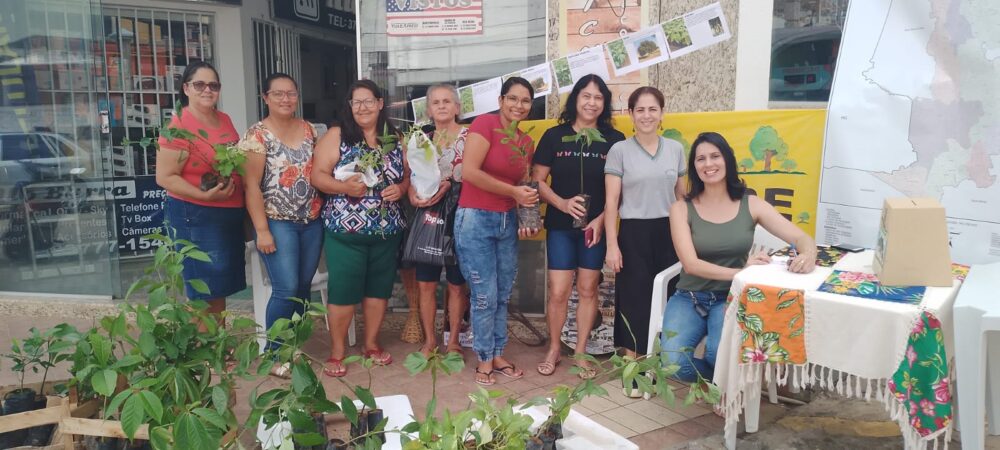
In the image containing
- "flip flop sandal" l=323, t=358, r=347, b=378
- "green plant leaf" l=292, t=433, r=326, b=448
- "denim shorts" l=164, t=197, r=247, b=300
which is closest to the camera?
"green plant leaf" l=292, t=433, r=326, b=448

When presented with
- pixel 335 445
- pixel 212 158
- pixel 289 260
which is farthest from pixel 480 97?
pixel 335 445

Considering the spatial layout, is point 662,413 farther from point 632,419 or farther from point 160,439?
point 160,439

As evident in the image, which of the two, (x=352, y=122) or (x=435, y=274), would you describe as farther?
(x=435, y=274)

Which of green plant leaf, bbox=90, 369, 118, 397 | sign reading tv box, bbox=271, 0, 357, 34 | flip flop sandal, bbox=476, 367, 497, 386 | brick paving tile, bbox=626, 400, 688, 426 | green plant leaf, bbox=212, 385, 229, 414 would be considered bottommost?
brick paving tile, bbox=626, 400, 688, 426

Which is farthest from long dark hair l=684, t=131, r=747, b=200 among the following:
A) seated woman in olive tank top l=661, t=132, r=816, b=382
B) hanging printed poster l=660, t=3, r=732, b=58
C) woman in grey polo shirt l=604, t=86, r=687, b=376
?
hanging printed poster l=660, t=3, r=732, b=58

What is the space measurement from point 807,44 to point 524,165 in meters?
1.81

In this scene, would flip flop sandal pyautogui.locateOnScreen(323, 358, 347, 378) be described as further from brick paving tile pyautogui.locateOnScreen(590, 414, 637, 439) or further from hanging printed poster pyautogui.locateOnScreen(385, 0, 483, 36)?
hanging printed poster pyautogui.locateOnScreen(385, 0, 483, 36)

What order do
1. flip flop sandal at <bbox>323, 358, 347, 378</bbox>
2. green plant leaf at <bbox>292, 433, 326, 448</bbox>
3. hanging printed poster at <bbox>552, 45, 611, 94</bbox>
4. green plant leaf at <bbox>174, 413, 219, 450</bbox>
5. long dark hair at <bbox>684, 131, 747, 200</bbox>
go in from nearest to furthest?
green plant leaf at <bbox>174, 413, 219, 450</bbox> < green plant leaf at <bbox>292, 433, 326, 448</bbox> < long dark hair at <bbox>684, 131, 747, 200</bbox> < flip flop sandal at <bbox>323, 358, 347, 378</bbox> < hanging printed poster at <bbox>552, 45, 611, 94</bbox>

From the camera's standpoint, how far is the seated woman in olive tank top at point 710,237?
319 cm

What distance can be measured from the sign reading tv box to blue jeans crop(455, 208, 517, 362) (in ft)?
11.8

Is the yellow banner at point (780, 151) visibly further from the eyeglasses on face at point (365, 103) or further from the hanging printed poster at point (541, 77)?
the eyeglasses on face at point (365, 103)

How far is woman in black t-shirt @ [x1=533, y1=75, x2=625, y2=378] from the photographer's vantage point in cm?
371

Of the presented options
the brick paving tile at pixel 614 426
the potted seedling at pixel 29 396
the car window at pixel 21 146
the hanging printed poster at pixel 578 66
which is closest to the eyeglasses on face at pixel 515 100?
the hanging printed poster at pixel 578 66

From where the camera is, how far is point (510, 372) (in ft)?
12.6
